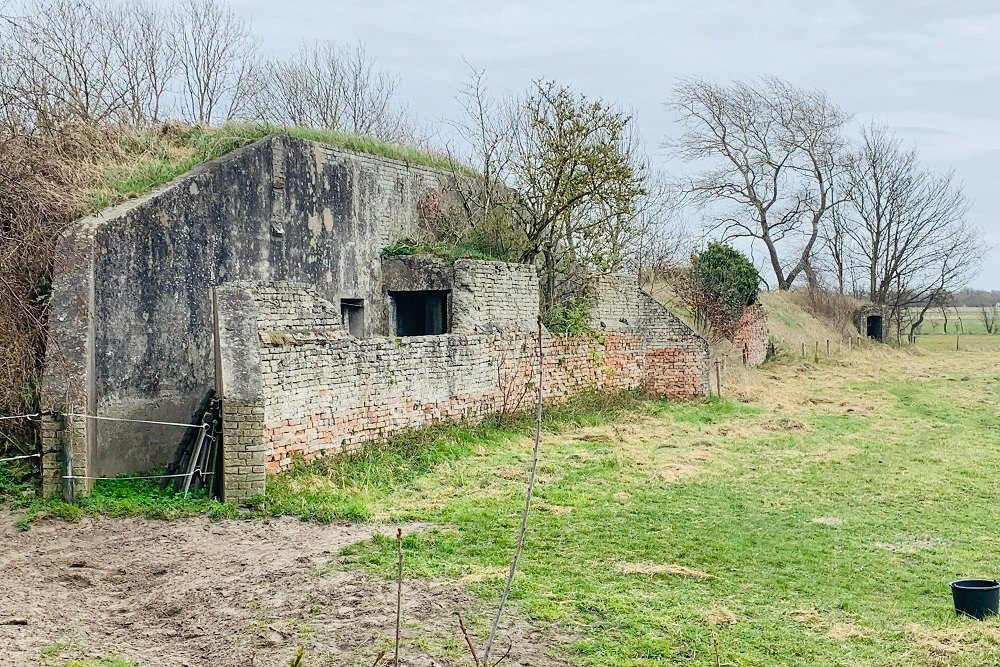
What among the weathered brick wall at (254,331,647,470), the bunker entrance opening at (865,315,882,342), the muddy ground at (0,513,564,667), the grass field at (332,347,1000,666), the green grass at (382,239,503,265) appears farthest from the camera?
the bunker entrance opening at (865,315,882,342)

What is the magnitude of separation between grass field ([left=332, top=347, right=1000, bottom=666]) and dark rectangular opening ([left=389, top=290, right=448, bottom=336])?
9.67 feet

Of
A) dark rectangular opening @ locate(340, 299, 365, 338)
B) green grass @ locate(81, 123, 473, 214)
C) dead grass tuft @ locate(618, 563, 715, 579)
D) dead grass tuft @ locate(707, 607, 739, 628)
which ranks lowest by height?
dead grass tuft @ locate(707, 607, 739, 628)

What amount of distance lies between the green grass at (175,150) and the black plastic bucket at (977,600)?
10.0 meters

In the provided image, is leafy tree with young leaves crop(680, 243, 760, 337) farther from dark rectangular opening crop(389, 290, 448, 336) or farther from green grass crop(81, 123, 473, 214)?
green grass crop(81, 123, 473, 214)

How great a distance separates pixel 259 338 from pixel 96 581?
135 inches

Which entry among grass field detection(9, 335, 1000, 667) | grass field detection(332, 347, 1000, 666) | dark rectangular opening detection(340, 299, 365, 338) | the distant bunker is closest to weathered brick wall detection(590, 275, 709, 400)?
grass field detection(9, 335, 1000, 667)

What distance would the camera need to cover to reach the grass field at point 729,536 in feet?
20.0

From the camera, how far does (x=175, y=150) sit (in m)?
13.4

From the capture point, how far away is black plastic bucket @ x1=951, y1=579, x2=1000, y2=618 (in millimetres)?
6387

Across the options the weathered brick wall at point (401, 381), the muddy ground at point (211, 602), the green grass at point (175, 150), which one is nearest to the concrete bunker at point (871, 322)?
the weathered brick wall at point (401, 381)

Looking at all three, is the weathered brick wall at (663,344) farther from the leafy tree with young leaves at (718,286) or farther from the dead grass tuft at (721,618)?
the dead grass tuft at (721,618)

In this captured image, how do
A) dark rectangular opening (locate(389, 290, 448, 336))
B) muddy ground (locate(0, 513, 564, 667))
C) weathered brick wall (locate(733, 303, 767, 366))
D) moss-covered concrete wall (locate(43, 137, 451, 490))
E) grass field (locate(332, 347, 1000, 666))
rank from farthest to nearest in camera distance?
weathered brick wall (locate(733, 303, 767, 366))
dark rectangular opening (locate(389, 290, 448, 336))
moss-covered concrete wall (locate(43, 137, 451, 490))
grass field (locate(332, 347, 1000, 666))
muddy ground (locate(0, 513, 564, 667))

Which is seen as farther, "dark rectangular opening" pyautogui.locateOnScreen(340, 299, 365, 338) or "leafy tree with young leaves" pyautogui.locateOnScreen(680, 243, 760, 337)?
"leafy tree with young leaves" pyautogui.locateOnScreen(680, 243, 760, 337)

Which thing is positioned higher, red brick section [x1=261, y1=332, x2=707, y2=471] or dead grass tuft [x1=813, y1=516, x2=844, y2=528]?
red brick section [x1=261, y1=332, x2=707, y2=471]
